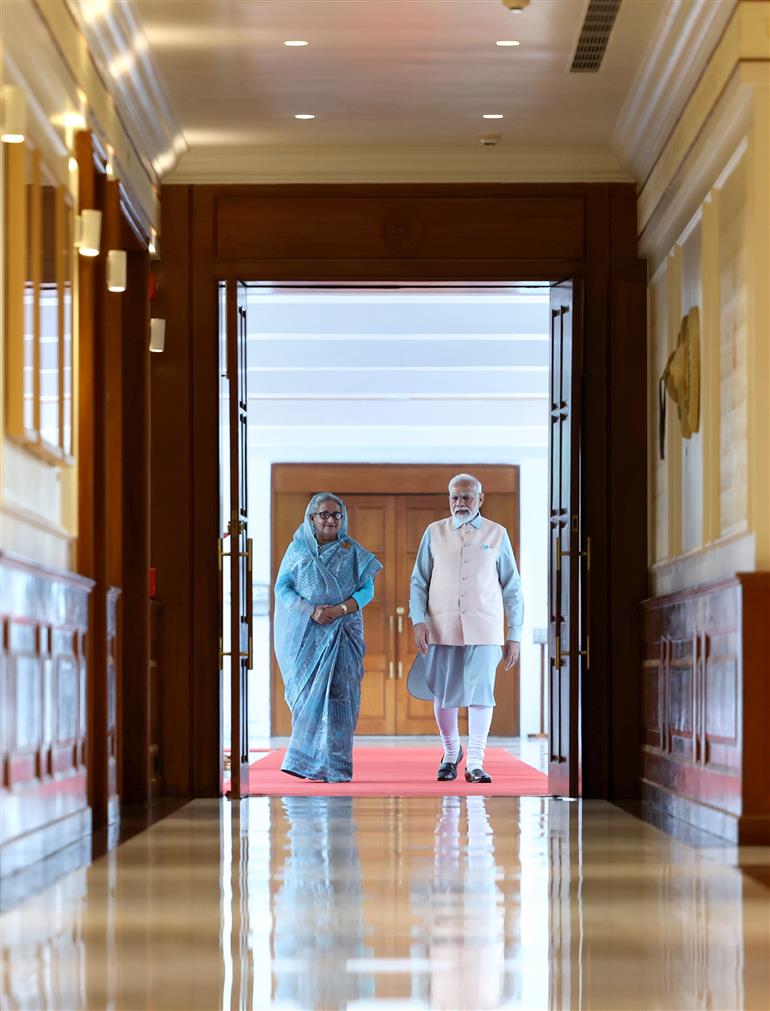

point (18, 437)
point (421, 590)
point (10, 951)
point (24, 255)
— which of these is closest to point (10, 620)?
point (18, 437)

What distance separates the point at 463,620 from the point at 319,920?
222 inches

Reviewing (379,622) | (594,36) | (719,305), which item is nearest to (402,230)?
(594,36)

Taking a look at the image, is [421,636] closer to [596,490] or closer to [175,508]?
[596,490]

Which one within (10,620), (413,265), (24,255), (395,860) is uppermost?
(413,265)

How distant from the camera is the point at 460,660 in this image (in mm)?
9422

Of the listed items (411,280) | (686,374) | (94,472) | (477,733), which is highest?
(411,280)

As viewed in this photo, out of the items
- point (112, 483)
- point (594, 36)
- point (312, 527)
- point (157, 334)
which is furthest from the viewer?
point (312, 527)

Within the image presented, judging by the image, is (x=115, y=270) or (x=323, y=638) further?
(x=323, y=638)

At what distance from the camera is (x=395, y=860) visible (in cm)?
507

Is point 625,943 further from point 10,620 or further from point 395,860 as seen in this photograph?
point 10,620

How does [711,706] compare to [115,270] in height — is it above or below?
below

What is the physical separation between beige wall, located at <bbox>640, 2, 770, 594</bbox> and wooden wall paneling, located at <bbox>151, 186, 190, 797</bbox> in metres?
2.31

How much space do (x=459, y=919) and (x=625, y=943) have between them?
1.60ft

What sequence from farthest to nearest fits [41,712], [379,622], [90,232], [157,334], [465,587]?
[379,622]
[465,587]
[157,334]
[90,232]
[41,712]
